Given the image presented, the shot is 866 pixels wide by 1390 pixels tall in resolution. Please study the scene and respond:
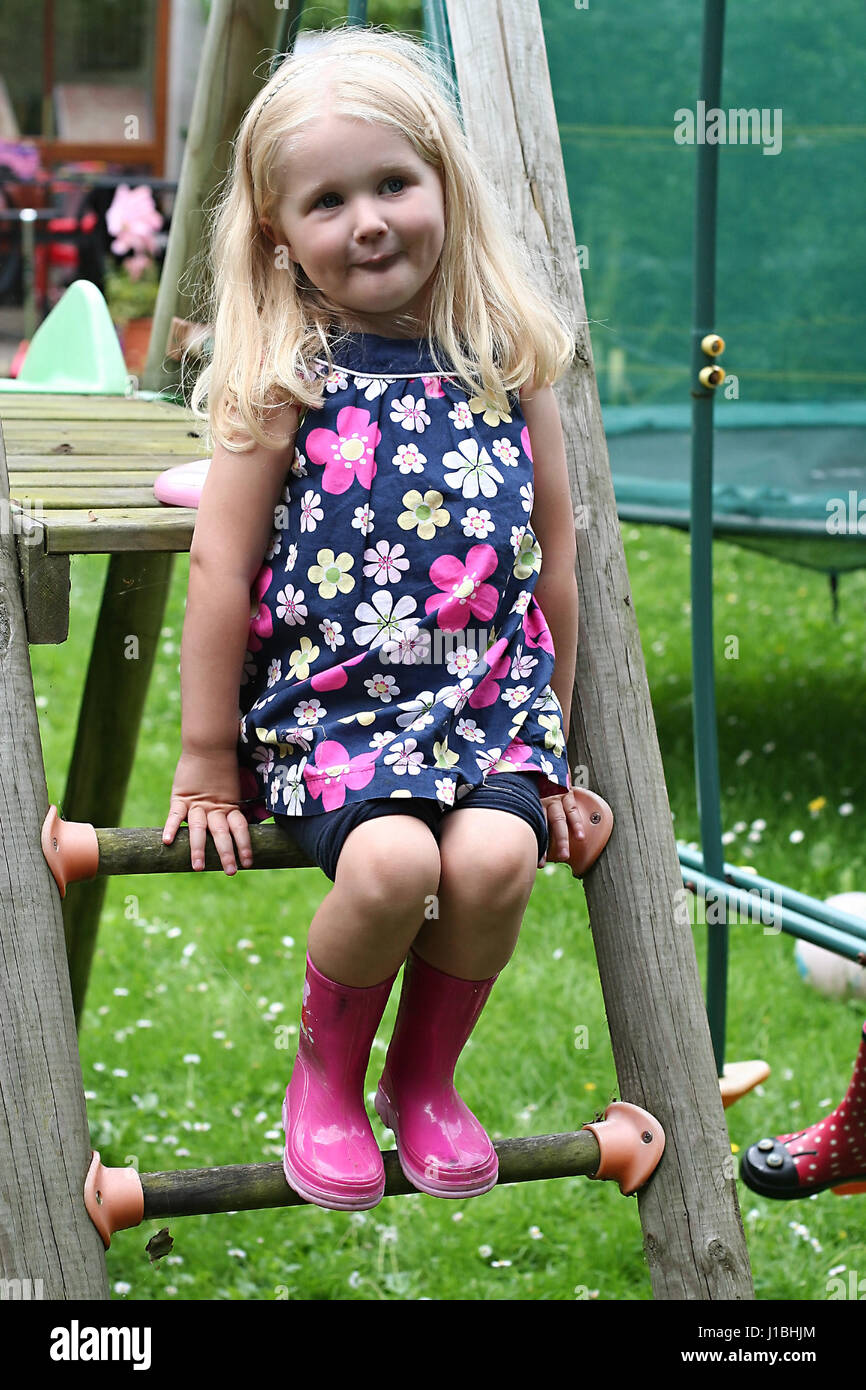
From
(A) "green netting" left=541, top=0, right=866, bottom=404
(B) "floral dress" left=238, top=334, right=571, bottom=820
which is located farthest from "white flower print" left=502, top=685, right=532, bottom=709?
(A) "green netting" left=541, top=0, right=866, bottom=404

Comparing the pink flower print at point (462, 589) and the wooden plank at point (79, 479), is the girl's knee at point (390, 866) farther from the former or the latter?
the wooden plank at point (79, 479)

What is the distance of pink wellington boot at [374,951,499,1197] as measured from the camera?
5.21ft

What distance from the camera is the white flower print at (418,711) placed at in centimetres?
153

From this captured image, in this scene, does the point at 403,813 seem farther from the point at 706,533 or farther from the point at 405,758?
the point at 706,533

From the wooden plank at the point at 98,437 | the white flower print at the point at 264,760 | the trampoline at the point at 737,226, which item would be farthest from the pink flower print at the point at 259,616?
the trampoline at the point at 737,226

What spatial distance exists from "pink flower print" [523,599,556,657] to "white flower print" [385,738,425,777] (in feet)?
0.78

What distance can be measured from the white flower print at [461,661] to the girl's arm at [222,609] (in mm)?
216

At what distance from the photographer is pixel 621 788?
71.5 inches

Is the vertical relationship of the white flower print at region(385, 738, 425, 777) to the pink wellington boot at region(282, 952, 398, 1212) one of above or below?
above

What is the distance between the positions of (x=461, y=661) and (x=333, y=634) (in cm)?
13

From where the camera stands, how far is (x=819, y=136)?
629 cm

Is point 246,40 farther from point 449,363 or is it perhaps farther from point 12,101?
point 12,101

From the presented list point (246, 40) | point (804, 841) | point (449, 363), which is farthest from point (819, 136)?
point (449, 363)

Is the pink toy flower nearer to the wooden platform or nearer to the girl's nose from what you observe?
the wooden platform
